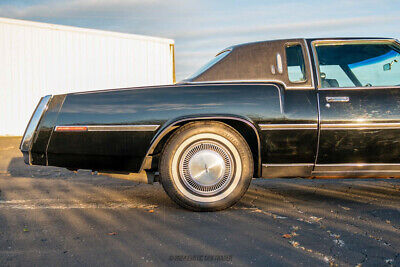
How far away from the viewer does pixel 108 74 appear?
14.9m

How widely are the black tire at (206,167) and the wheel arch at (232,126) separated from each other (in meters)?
0.07

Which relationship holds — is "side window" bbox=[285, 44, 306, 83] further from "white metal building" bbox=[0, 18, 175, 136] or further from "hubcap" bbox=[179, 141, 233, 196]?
"white metal building" bbox=[0, 18, 175, 136]

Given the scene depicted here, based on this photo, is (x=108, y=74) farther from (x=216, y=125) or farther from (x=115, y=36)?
(x=216, y=125)

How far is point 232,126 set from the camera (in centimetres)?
379

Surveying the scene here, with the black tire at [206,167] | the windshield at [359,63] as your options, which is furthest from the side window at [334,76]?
the black tire at [206,167]

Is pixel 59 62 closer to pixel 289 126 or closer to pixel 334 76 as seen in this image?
pixel 334 76

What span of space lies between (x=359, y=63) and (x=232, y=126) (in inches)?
60.7

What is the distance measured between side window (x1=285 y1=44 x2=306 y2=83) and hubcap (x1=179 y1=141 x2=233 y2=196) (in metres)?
0.92

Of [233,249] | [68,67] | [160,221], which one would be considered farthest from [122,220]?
[68,67]

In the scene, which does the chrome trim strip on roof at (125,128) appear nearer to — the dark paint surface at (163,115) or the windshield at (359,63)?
the dark paint surface at (163,115)

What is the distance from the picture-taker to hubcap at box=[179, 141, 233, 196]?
12.0ft

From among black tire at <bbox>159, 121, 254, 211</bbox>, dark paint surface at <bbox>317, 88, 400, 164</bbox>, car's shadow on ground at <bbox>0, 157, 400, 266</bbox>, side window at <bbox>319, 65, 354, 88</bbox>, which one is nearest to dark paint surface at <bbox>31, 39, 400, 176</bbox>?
dark paint surface at <bbox>317, 88, 400, 164</bbox>

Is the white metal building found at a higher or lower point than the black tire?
higher

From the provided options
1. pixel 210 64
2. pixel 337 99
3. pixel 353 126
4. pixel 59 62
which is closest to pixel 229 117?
pixel 210 64
